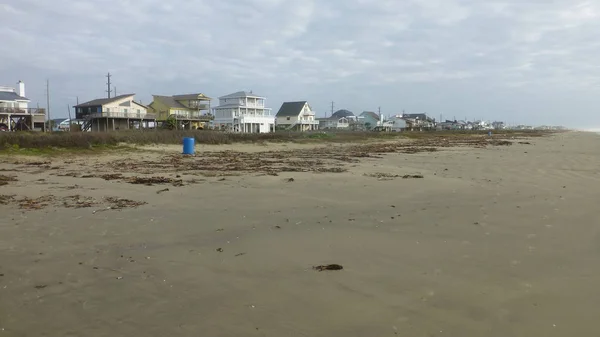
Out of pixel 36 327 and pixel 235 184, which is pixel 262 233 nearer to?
pixel 36 327

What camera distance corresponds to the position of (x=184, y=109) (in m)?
73.3

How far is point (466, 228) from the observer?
229 inches

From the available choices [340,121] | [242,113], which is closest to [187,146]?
[242,113]

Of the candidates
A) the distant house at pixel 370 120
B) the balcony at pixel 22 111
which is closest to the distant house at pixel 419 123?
the distant house at pixel 370 120

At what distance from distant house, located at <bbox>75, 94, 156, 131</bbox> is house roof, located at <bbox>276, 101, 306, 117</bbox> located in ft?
120

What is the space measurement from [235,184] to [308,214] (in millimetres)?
3732

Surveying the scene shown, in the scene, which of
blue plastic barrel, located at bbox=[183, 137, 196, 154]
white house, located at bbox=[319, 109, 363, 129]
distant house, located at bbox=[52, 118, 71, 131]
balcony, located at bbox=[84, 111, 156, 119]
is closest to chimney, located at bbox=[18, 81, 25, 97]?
distant house, located at bbox=[52, 118, 71, 131]

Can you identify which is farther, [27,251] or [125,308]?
[27,251]

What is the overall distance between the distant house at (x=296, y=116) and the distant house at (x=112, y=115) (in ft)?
118

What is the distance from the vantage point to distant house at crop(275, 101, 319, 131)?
9506 cm

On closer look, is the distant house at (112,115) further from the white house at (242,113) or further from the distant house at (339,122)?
the distant house at (339,122)

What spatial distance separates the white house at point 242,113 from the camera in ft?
249

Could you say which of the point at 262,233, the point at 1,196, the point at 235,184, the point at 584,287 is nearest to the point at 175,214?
the point at 262,233

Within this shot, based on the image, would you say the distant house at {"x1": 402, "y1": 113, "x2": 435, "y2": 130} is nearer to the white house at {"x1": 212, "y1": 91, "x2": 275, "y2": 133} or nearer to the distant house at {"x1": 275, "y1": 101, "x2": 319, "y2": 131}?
the distant house at {"x1": 275, "y1": 101, "x2": 319, "y2": 131}
